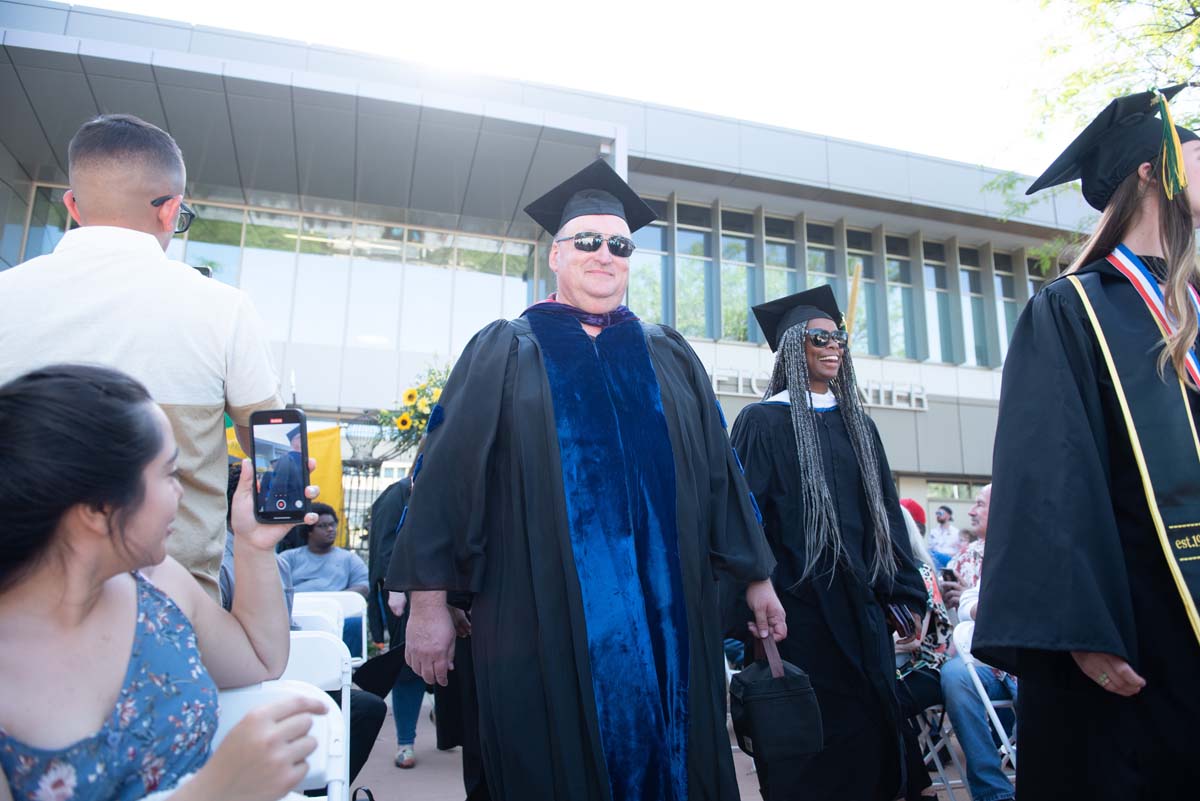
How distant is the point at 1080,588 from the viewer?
5.98ft

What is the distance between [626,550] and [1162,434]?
1.36m

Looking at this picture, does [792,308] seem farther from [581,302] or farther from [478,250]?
[478,250]

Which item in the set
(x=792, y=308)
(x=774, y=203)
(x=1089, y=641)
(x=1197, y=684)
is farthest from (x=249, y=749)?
(x=774, y=203)

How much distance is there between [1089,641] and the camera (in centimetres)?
178

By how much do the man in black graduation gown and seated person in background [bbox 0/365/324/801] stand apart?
85 cm

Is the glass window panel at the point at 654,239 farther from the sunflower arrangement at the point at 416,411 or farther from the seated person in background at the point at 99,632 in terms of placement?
the seated person in background at the point at 99,632

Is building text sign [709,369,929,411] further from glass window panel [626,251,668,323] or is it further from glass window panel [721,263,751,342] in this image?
glass window panel [626,251,668,323]

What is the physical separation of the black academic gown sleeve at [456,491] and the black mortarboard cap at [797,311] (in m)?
2.19

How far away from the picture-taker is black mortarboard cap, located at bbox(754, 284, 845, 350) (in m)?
4.28

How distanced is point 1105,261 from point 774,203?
501 inches

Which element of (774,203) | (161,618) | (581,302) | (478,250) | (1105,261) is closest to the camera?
(161,618)

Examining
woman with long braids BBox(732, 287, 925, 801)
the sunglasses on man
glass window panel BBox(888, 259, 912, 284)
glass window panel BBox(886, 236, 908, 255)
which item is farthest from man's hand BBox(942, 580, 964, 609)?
glass window panel BBox(886, 236, 908, 255)

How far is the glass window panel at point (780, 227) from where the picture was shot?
14891 millimetres

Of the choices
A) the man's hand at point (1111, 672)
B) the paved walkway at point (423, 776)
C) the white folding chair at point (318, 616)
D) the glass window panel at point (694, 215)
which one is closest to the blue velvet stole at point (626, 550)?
the man's hand at point (1111, 672)
